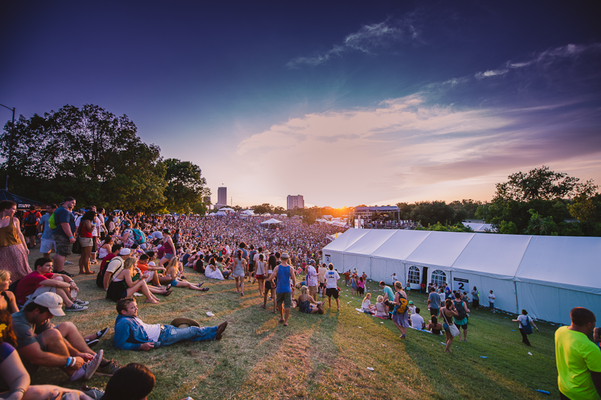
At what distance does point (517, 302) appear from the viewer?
9883mm

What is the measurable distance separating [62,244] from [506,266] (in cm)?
1649

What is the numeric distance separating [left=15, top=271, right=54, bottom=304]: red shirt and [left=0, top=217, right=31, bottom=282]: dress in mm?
577

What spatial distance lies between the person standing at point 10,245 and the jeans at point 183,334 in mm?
2758

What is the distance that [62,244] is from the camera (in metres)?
5.48

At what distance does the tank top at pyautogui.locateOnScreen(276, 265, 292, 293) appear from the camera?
5.75 meters

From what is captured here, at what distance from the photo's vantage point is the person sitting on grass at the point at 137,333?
337 centimetres

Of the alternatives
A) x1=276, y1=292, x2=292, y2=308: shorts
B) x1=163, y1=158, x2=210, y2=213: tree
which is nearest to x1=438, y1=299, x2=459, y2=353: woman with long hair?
x1=276, y1=292, x2=292, y2=308: shorts

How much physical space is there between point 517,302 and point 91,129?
25.2 m

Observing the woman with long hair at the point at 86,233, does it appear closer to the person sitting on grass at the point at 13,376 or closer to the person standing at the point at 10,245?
the person standing at the point at 10,245

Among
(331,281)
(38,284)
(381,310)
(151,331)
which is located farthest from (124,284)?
(381,310)

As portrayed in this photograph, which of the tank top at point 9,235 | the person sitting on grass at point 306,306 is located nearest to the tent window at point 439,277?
the person sitting on grass at point 306,306

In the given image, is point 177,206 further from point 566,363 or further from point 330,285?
point 566,363

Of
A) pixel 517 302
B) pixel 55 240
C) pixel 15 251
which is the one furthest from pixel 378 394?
pixel 517 302

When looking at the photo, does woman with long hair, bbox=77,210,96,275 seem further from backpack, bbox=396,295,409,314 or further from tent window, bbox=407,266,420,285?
tent window, bbox=407,266,420,285
